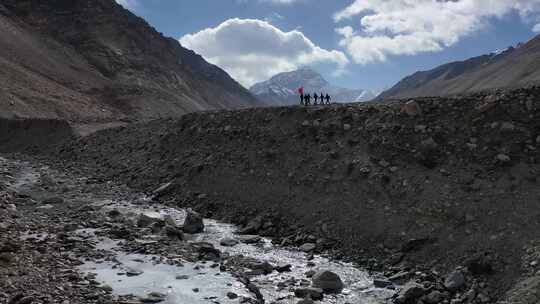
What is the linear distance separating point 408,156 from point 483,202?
410 cm

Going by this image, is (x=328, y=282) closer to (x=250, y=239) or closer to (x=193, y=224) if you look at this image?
(x=250, y=239)

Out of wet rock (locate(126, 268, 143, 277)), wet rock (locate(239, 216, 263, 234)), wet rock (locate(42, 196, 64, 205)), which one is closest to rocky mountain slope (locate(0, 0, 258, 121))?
wet rock (locate(42, 196, 64, 205))

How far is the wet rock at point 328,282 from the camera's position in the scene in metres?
14.7

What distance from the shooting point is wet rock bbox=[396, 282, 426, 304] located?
45.6 ft

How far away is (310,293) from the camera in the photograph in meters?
14.1

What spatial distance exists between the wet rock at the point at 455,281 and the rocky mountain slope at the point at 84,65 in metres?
52.5

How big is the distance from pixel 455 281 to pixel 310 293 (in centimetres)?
444

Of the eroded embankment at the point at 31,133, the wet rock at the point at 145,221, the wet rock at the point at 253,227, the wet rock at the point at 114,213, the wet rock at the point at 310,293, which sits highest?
the eroded embankment at the point at 31,133

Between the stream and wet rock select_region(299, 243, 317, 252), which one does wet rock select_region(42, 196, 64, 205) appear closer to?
the stream

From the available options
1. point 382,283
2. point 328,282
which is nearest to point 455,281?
point 382,283

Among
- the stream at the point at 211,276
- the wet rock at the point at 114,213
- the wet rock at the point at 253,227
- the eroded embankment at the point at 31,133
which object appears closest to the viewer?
the stream at the point at 211,276

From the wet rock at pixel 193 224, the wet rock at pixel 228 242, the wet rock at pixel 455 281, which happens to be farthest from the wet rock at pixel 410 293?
the wet rock at pixel 193 224

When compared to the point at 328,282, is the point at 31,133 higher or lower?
higher

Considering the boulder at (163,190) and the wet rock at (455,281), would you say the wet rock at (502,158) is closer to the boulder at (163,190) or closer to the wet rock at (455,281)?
the wet rock at (455,281)
